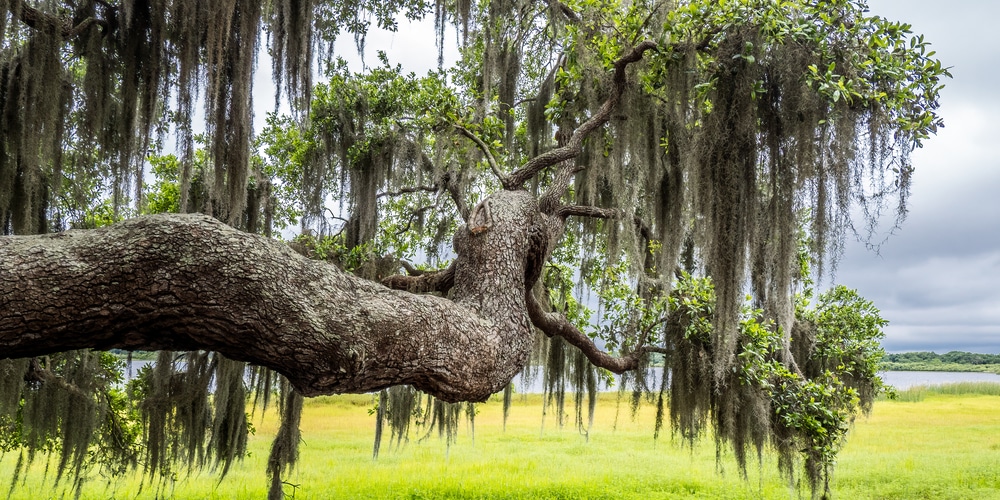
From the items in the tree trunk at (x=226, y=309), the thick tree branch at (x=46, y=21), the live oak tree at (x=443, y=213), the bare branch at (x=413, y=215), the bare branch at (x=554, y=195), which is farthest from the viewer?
the bare branch at (x=413, y=215)

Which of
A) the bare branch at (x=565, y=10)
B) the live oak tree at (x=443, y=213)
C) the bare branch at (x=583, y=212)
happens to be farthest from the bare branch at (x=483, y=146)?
the bare branch at (x=565, y=10)

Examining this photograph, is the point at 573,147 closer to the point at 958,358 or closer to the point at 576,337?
the point at 576,337

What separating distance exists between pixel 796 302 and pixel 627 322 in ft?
5.23

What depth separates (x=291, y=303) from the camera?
218 cm

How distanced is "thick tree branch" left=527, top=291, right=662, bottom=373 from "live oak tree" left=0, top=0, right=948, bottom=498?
3 centimetres

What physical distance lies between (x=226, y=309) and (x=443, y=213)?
14.5 ft

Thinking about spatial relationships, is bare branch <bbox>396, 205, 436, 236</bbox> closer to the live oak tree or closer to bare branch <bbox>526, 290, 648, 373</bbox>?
the live oak tree

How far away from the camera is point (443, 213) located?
Result: 6465mm

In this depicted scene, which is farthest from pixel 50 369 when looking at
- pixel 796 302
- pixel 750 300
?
pixel 796 302

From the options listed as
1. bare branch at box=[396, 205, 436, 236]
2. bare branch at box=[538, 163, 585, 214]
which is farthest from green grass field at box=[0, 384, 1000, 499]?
bare branch at box=[538, 163, 585, 214]

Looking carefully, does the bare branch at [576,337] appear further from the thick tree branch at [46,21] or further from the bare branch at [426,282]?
the thick tree branch at [46,21]

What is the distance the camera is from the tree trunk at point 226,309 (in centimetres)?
194

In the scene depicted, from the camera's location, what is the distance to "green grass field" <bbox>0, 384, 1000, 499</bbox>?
8.17 meters

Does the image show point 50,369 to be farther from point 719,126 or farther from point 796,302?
point 796,302
